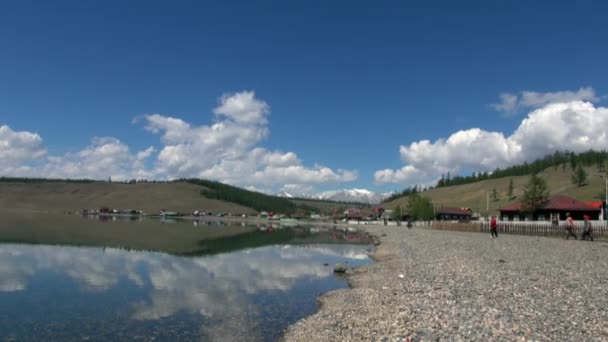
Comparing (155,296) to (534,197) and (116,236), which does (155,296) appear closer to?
(116,236)

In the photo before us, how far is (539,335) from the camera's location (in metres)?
11.7

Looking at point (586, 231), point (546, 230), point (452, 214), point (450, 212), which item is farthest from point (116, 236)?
point (452, 214)

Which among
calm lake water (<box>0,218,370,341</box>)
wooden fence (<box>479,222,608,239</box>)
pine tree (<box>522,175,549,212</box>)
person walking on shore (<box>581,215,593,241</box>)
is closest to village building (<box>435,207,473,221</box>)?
pine tree (<box>522,175,549,212</box>)

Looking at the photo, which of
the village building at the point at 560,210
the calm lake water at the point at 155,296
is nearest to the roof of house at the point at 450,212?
the village building at the point at 560,210

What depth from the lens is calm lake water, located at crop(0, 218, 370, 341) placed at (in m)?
18.0

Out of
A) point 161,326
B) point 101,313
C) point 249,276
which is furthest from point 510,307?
point 249,276

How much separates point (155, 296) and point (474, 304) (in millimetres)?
16518

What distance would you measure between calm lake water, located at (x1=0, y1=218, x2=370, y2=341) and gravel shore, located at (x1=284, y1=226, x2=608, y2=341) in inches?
97.8

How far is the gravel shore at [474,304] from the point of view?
41.3ft

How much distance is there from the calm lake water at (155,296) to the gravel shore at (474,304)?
2.48 metres

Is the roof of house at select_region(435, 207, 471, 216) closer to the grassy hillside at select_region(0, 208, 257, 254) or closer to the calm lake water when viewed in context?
the grassy hillside at select_region(0, 208, 257, 254)

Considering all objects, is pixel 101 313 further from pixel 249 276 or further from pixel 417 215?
pixel 417 215

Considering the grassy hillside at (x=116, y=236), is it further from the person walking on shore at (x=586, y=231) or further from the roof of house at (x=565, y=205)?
the roof of house at (x=565, y=205)

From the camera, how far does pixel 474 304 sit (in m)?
16.2
